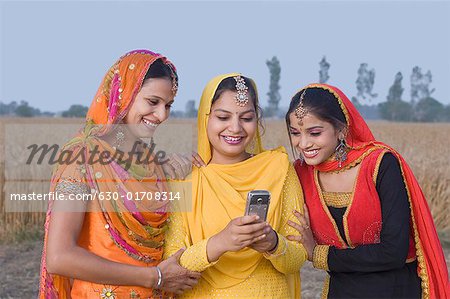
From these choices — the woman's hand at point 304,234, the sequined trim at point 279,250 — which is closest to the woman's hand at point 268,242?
the sequined trim at point 279,250

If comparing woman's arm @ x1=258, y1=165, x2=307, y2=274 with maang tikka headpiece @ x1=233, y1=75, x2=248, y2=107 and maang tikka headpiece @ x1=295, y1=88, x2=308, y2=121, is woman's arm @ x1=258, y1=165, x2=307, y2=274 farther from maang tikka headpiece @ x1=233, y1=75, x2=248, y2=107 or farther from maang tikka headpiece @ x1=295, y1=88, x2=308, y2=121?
maang tikka headpiece @ x1=233, y1=75, x2=248, y2=107

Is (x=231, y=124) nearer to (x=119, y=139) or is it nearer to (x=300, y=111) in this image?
(x=300, y=111)

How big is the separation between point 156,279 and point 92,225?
1.25 feet

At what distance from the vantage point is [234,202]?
2992 millimetres

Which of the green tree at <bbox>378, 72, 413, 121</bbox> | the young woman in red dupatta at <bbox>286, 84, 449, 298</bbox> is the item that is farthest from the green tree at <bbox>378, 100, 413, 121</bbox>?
the young woman in red dupatta at <bbox>286, 84, 449, 298</bbox>

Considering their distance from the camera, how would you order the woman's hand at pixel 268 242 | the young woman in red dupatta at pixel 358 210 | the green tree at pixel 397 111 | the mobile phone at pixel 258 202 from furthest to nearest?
1. the green tree at pixel 397 111
2. the young woman in red dupatta at pixel 358 210
3. the woman's hand at pixel 268 242
4. the mobile phone at pixel 258 202

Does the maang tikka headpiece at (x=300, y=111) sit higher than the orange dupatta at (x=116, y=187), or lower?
higher

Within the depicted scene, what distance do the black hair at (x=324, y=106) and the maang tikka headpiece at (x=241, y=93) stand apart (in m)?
0.30

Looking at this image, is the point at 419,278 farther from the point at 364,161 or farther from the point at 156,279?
the point at 156,279

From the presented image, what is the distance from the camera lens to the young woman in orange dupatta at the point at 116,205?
2666mm

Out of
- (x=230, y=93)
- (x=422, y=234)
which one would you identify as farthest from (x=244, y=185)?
(x=422, y=234)

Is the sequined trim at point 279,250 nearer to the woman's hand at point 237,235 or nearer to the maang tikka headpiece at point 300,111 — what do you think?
the woman's hand at point 237,235

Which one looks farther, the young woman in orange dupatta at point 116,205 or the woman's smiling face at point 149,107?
the woman's smiling face at point 149,107

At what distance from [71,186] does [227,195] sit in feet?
2.48
